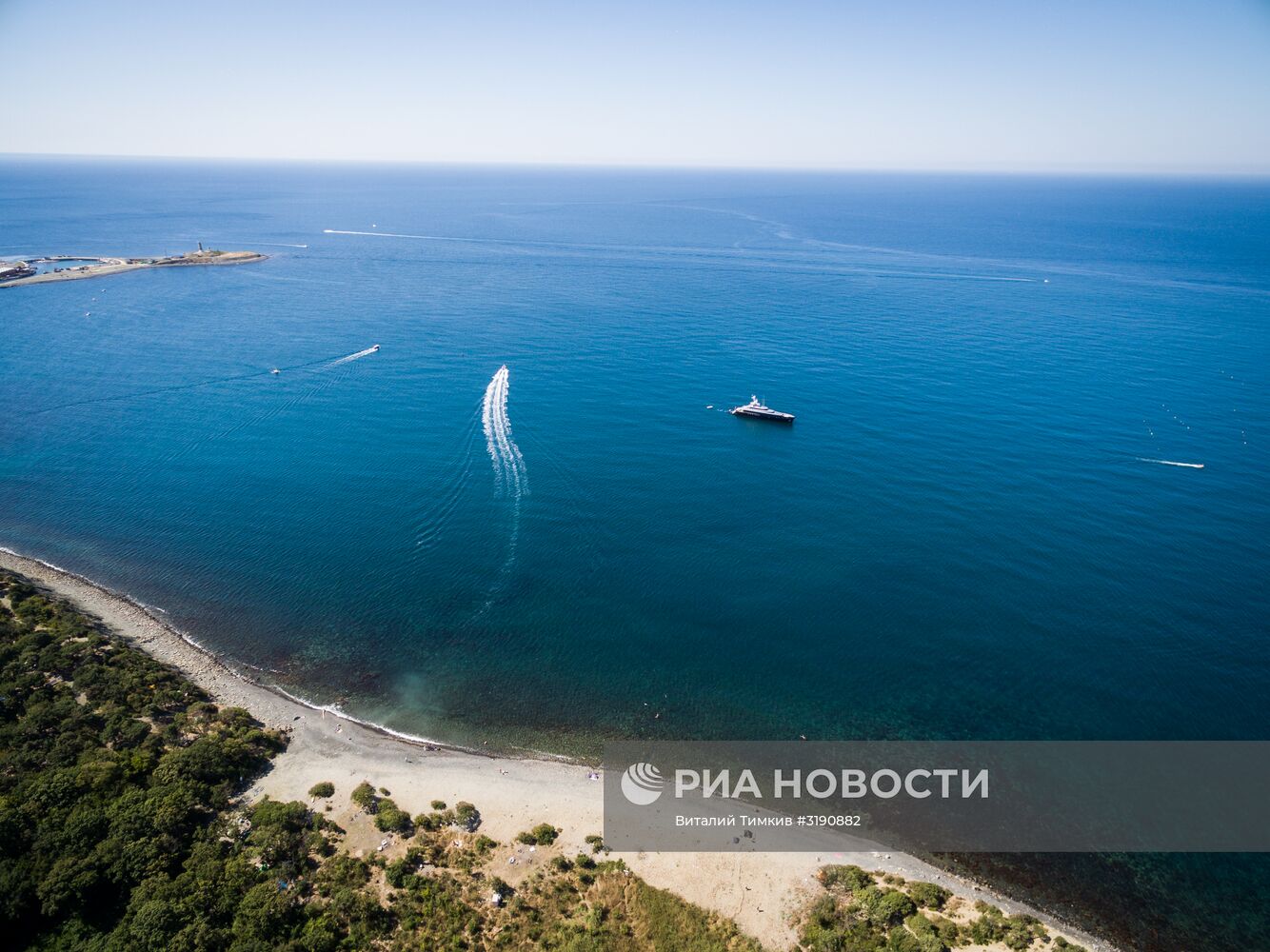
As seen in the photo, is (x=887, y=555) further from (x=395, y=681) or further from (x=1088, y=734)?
(x=395, y=681)

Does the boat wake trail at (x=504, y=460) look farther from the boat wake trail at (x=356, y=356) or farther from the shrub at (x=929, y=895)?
the shrub at (x=929, y=895)

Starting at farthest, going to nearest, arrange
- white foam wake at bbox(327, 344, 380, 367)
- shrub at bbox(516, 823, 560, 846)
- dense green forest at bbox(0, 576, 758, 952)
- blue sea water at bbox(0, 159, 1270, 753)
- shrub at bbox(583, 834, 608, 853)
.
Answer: white foam wake at bbox(327, 344, 380, 367) < blue sea water at bbox(0, 159, 1270, 753) < shrub at bbox(516, 823, 560, 846) < shrub at bbox(583, 834, 608, 853) < dense green forest at bbox(0, 576, 758, 952)

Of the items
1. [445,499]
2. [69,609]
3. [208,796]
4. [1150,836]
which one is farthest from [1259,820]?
[69,609]

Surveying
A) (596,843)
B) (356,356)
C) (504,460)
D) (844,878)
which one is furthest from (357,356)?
(844,878)

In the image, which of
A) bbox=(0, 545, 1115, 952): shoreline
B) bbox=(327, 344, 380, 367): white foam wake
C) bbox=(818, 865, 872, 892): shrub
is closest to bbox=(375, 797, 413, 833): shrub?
bbox=(0, 545, 1115, 952): shoreline

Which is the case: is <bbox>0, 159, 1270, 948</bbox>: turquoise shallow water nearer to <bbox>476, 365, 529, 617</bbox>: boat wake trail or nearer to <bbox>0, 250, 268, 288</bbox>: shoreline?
<bbox>476, 365, 529, 617</bbox>: boat wake trail

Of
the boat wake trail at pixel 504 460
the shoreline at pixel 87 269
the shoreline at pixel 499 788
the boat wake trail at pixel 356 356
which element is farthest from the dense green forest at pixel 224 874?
the shoreline at pixel 87 269
